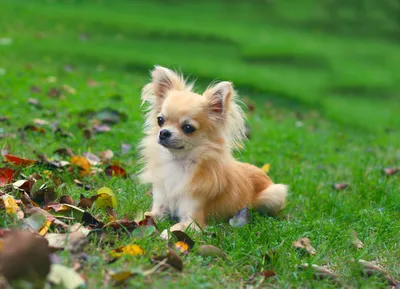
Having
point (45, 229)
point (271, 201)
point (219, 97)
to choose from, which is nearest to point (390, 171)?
point (271, 201)

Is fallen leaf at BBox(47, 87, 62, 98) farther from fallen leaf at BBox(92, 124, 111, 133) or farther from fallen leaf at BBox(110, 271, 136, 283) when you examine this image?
fallen leaf at BBox(110, 271, 136, 283)

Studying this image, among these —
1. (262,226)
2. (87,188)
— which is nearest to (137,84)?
(87,188)

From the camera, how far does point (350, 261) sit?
3.70 metres

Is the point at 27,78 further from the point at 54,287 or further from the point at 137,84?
the point at 54,287

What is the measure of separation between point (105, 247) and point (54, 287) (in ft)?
2.36

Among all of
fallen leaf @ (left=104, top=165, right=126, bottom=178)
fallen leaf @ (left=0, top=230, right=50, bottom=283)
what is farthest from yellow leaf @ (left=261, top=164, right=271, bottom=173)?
fallen leaf @ (left=0, top=230, right=50, bottom=283)

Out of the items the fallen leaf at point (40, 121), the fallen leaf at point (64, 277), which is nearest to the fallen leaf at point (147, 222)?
the fallen leaf at point (64, 277)

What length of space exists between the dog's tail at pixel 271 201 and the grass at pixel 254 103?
0.15m

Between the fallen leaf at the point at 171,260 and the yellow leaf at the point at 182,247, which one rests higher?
the fallen leaf at the point at 171,260

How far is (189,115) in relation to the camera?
14.5 ft

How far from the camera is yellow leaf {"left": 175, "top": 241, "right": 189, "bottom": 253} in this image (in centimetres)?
362

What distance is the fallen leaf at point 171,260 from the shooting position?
329 cm

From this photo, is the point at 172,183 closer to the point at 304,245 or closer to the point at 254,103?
the point at 304,245

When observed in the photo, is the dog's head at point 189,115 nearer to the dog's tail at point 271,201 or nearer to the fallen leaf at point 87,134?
the dog's tail at point 271,201
